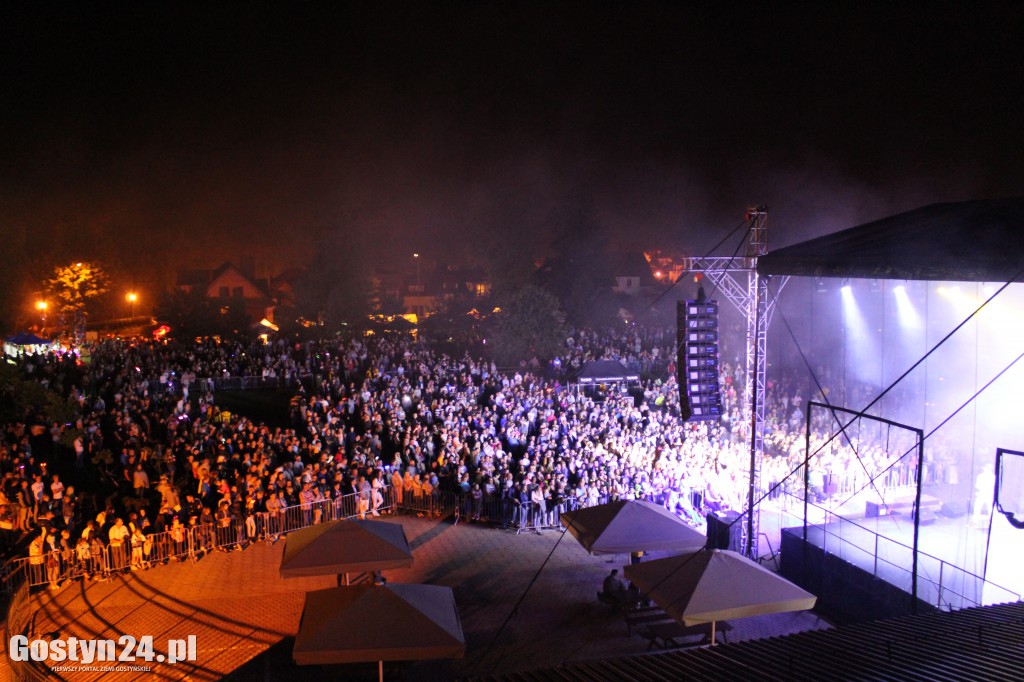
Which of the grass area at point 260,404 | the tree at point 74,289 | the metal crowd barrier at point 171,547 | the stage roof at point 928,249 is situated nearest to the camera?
the stage roof at point 928,249

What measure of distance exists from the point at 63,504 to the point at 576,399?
12241mm

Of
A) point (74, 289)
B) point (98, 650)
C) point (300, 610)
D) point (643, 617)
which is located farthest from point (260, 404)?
point (74, 289)

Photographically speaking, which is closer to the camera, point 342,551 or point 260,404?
point 342,551

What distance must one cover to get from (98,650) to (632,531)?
6.88 meters

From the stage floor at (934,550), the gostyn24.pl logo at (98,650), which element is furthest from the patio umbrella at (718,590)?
the gostyn24.pl logo at (98,650)

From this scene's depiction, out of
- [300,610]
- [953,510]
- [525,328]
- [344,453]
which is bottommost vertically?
[300,610]

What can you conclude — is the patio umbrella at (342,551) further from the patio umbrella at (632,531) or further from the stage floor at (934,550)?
the stage floor at (934,550)

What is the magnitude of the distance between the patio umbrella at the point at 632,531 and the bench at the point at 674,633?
1191mm

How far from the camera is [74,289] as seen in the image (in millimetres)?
44875

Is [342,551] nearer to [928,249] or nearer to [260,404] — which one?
[928,249]

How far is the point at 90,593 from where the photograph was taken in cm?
1042

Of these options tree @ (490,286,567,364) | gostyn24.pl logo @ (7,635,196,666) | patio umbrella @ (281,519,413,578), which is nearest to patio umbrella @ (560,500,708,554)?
patio umbrella @ (281,519,413,578)

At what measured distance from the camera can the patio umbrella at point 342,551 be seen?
30.7 feet

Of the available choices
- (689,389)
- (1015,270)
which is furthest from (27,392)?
(1015,270)
